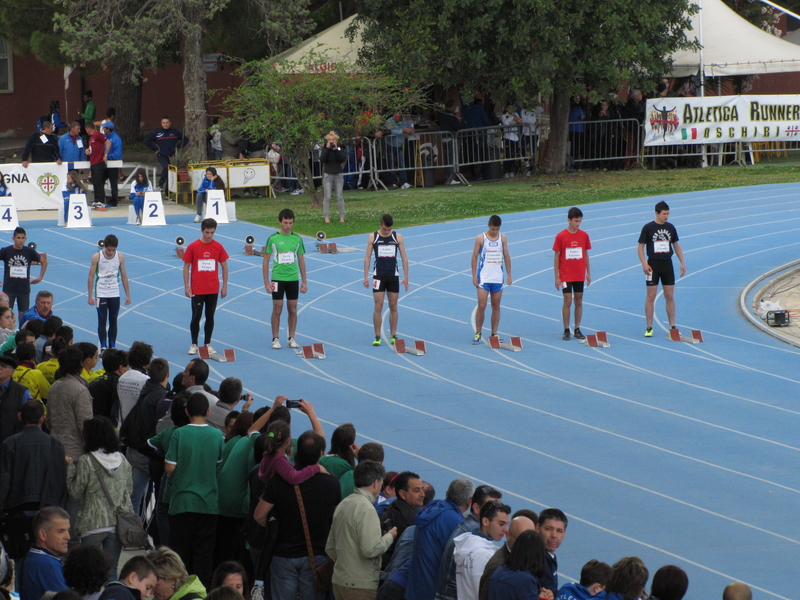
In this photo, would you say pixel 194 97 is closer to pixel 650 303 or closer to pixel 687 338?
pixel 650 303

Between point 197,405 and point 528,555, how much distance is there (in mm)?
2766

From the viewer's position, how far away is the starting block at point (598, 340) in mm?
14836

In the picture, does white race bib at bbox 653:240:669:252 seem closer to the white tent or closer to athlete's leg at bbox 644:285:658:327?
athlete's leg at bbox 644:285:658:327

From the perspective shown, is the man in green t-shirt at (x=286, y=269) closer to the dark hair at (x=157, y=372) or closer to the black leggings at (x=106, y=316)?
the black leggings at (x=106, y=316)

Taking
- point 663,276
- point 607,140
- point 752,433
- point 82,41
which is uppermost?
point 82,41

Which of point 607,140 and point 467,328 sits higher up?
point 607,140

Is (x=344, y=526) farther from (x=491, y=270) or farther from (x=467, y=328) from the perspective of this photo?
(x=467, y=328)

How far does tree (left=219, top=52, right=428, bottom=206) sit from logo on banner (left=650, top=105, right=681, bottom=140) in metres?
8.53

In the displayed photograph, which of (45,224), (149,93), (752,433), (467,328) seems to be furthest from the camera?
(149,93)

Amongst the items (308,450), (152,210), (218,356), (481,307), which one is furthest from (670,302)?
(152,210)


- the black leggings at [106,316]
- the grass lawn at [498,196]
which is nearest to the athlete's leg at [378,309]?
the black leggings at [106,316]

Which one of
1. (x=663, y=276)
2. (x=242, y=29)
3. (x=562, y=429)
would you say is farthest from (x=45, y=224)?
(x=562, y=429)

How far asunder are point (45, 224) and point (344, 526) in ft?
64.5

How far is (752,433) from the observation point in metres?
11.1
